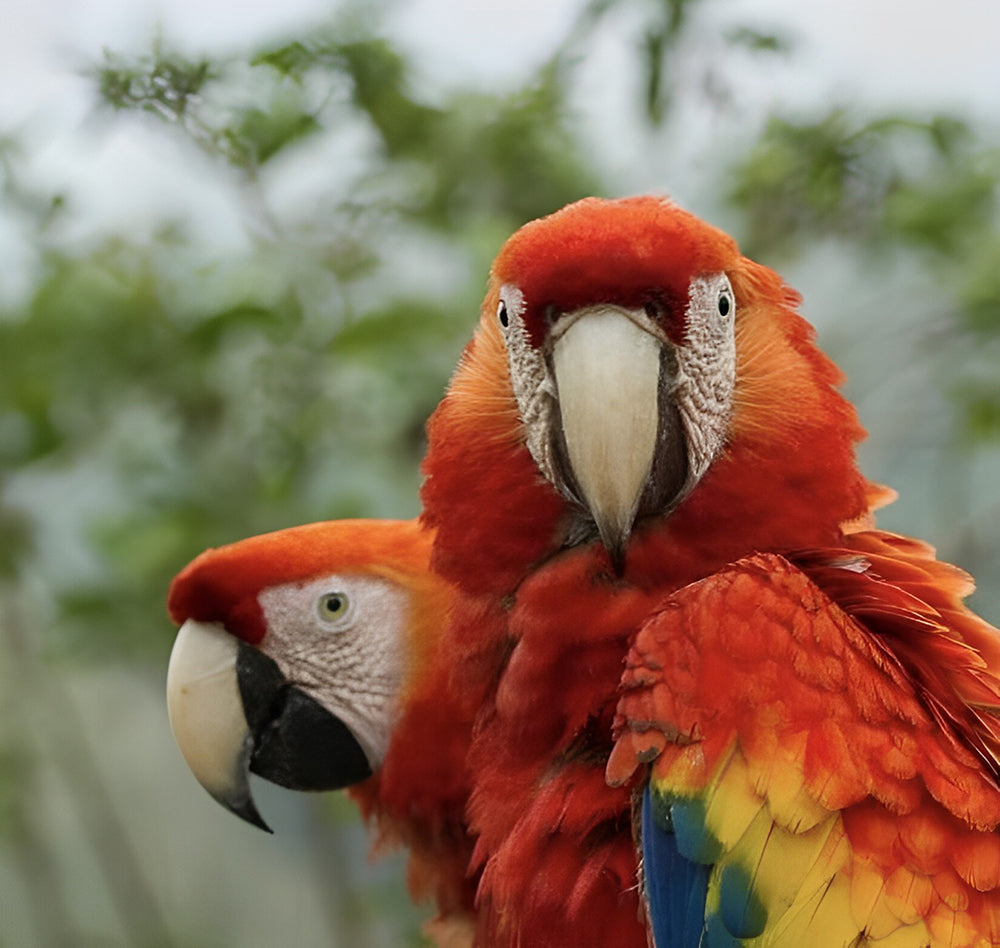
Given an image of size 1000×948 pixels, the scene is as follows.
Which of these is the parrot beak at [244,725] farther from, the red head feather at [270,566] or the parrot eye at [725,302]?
the parrot eye at [725,302]

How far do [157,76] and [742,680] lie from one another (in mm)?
485

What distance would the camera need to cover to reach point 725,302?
0.64 meters

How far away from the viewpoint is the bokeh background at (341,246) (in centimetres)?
75

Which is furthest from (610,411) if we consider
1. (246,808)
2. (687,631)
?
(246,808)

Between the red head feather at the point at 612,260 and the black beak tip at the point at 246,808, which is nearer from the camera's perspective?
the red head feather at the point at 612,260

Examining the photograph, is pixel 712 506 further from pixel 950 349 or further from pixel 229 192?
pixel 950 349

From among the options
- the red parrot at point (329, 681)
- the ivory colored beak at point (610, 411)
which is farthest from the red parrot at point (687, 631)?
the red parrot at point (329, 681)

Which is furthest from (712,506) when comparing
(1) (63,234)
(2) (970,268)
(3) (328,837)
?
(3) (328,837)

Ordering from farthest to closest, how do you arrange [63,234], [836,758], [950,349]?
1. [950,349]
2. [63,234]
3. [836,758]

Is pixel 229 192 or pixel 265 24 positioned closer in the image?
pixel 265 24

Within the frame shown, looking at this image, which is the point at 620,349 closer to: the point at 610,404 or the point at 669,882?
the point at 610,404

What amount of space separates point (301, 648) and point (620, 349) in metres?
0.45

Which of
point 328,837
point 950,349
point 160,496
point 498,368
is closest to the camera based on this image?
point 498,368

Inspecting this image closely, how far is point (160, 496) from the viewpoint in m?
1.19
